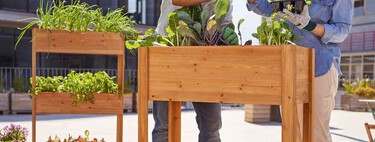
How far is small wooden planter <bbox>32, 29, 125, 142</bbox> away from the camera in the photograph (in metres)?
3.41

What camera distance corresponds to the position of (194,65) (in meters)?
2.26

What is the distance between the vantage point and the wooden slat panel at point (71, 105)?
3.47 meters

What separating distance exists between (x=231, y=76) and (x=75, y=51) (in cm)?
155

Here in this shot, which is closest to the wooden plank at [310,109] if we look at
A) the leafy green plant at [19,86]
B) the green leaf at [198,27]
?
the green leaf at [198,27]

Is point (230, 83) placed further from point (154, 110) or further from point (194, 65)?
point (154, 110)

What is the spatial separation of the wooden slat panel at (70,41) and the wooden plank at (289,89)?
5.47ft

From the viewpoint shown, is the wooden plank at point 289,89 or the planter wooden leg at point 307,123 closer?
the wooden plank at point 289,89

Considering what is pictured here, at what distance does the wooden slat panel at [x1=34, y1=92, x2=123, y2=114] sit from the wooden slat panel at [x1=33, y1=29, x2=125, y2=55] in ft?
1.05

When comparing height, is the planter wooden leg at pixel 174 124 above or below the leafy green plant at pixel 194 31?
below

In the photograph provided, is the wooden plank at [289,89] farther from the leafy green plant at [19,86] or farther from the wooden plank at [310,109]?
the leafy green plant at [19,86]

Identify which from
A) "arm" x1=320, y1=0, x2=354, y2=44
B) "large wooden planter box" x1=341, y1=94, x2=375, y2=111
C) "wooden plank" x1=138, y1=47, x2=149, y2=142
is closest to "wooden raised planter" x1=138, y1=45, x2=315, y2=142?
"wooden plank" x1=138, y1=47, x2=149, y2=142

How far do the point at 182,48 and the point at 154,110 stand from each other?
107 cm

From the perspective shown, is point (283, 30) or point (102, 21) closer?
point (283, 30)

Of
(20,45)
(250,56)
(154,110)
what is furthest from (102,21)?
(20,45)
